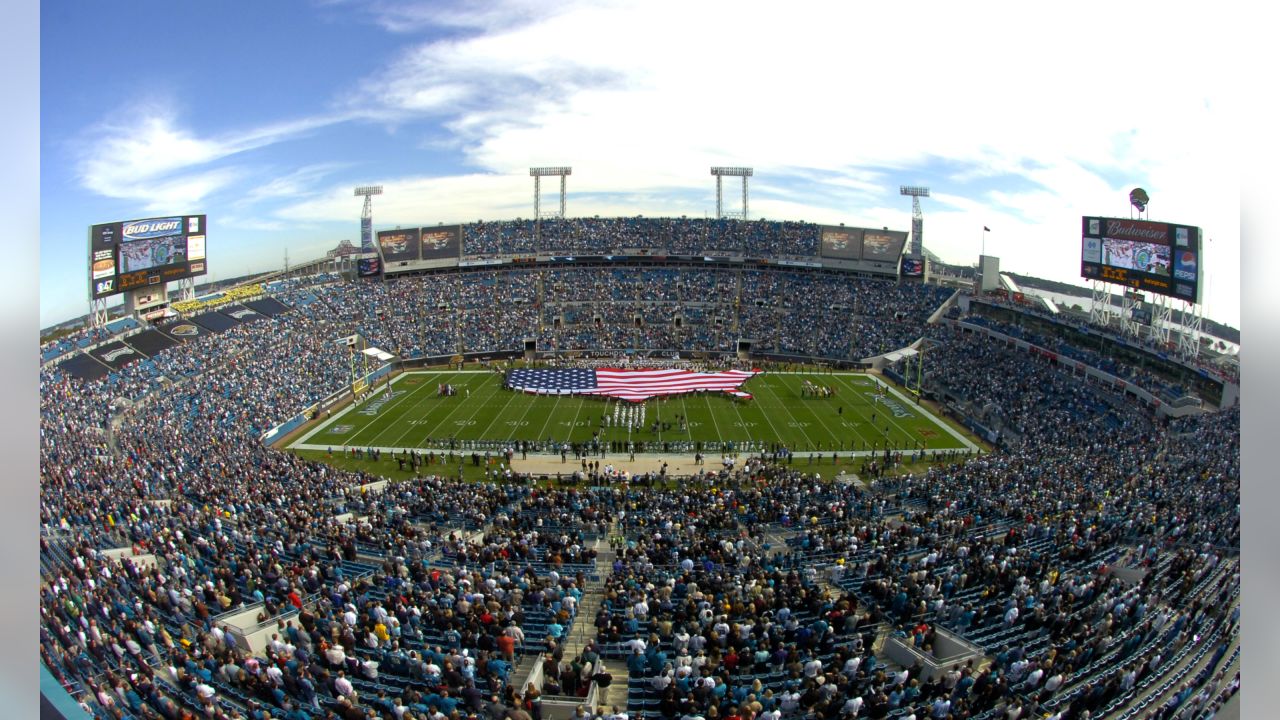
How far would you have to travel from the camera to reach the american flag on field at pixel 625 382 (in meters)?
34.6

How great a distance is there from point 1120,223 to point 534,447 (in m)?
25.9

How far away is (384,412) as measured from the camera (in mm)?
32969

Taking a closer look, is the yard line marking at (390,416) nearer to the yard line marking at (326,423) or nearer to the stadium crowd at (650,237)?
the yard line marking at (326,423)

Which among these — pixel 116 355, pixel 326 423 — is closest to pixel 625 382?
pixel 326 423

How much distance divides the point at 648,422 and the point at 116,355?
22721 millimetres

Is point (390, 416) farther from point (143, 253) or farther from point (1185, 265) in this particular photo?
point (1185, 265)

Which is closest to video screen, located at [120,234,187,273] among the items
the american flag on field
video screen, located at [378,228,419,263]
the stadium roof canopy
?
video screen, located at [378,228,419,263]

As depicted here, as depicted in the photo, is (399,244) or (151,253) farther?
(399,244)

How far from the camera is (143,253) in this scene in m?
35.4

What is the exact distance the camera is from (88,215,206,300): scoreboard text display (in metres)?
33.3

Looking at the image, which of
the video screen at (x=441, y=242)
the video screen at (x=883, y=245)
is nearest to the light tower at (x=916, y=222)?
the video screen at (x=883, y=245)

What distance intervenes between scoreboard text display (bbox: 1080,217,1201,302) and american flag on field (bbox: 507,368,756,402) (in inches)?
640
